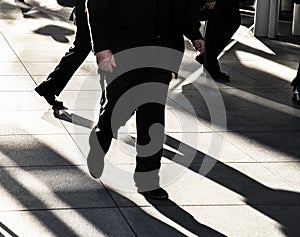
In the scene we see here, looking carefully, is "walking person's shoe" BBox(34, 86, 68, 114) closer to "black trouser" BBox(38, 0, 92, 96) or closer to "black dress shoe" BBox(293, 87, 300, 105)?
"black trouser" BBox(38, 0, 92, 96)

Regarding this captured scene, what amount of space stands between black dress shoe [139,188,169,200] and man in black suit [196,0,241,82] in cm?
451

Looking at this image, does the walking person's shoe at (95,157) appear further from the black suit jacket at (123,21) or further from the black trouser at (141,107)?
the black suit jacket at (123,21)

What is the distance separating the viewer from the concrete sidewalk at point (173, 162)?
530 cm

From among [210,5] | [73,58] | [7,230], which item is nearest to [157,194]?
[7,230]

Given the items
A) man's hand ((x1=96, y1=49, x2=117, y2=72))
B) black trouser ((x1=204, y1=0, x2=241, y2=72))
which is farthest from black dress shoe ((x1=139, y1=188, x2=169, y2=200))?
black trouser ((x1=204, y1=0, x2=241, y2=72))

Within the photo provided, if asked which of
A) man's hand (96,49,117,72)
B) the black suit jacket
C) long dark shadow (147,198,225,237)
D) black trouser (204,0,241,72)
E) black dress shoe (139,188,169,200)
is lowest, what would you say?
black trouser (204,0,241,72)

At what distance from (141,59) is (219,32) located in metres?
4.63

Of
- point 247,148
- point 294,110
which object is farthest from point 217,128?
point 294,110

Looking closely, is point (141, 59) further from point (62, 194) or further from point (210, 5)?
point (210, 5)

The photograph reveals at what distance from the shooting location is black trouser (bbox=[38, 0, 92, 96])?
773cm

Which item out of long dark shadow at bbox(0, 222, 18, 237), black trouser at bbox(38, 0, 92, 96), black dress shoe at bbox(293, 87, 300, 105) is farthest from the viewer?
black dress shoe at bbox(293, 87, 300, 105)

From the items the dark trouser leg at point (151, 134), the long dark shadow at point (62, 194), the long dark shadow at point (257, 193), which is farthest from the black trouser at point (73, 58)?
the dark trouser leg at point (151, 134)

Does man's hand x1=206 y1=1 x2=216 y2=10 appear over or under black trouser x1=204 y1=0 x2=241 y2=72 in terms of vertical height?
over

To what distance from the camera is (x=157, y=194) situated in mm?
5777
